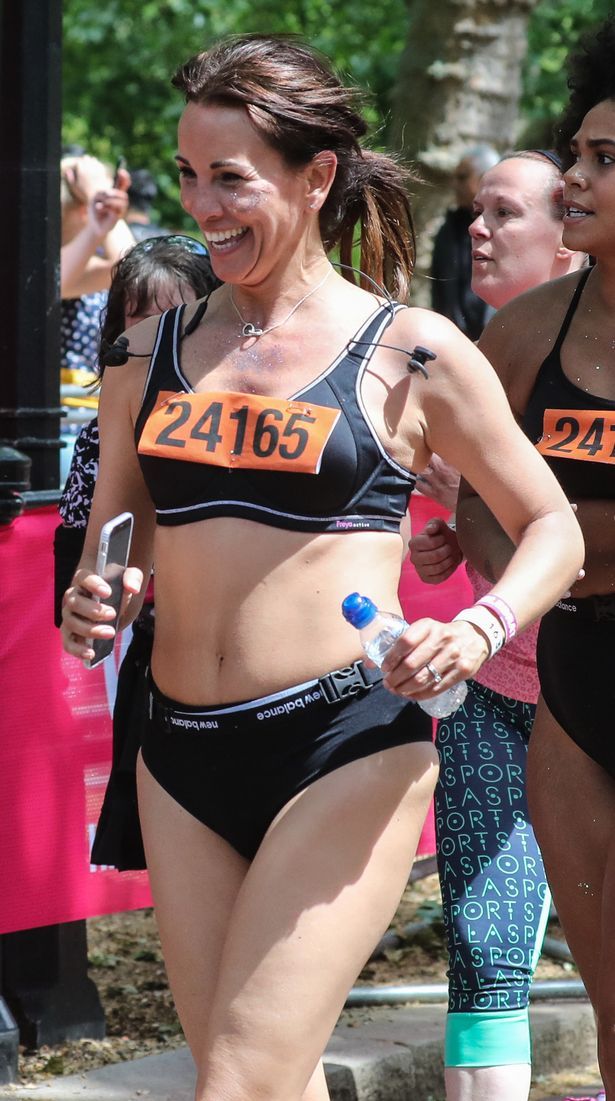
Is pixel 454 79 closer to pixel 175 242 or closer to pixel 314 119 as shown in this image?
pixel 175 242

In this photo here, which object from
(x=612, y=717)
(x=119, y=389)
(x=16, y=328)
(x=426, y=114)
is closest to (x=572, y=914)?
(x=612, y=717)

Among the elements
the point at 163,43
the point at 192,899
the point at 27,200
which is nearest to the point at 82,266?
the point at 27,200

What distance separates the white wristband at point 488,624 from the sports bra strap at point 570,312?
92cm

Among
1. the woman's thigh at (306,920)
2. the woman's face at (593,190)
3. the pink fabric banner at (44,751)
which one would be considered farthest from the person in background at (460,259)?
the woman's thigh at (306,920)

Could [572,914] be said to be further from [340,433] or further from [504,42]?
[504,42]

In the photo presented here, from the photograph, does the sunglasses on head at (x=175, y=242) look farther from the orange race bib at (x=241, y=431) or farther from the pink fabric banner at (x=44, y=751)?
the orange race bib at (x=241, y=431)

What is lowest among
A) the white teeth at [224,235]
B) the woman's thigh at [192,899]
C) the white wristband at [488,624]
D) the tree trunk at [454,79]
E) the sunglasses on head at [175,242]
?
the woman's thigh at [192,899]

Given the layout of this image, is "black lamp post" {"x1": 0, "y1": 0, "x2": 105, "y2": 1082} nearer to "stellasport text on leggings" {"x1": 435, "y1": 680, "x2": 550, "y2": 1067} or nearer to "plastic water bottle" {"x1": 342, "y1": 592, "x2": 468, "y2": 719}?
"stellasport text on leggings" {"x1": 435, "y1": 680, "x2": 550, "y2": 1067}

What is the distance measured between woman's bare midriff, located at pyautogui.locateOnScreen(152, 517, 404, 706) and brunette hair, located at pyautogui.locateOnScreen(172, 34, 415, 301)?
0.68 metres

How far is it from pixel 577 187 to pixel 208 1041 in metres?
1.82

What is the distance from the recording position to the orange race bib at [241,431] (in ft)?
8.75

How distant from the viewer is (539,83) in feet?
65.6

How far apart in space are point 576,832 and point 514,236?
1682 millimetres

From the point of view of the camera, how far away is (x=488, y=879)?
3.53 metres
